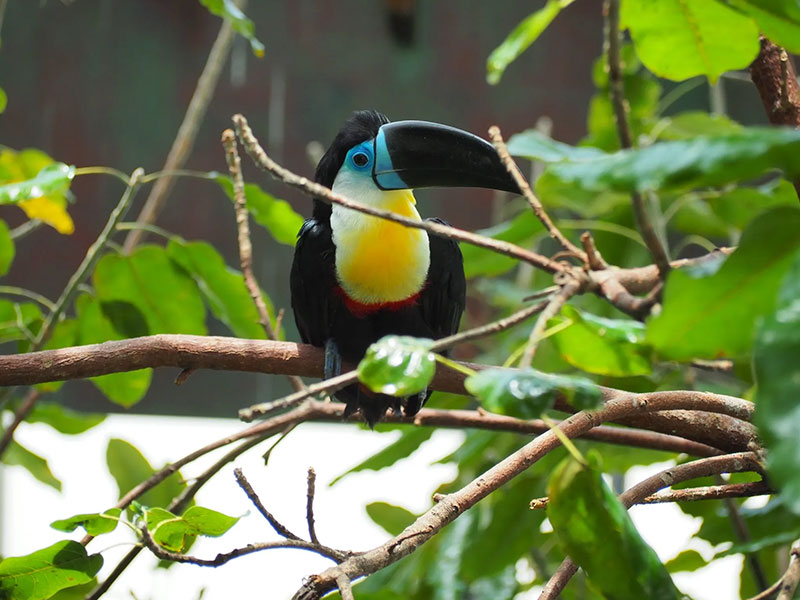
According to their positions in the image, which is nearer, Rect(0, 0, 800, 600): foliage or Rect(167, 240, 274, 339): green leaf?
Rect(0, 0, 800, 600): foliage

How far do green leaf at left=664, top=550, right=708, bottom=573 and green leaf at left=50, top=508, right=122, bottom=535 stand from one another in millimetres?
1058

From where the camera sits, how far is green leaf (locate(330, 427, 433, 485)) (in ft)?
5.44

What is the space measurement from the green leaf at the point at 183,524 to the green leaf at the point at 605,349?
0.47 meters

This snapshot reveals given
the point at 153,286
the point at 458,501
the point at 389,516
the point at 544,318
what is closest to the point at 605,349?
the point at 458,501

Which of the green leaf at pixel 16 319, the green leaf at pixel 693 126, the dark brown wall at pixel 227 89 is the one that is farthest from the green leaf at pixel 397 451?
the dark brown wall at pixel 227 89

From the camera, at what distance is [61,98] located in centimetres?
322

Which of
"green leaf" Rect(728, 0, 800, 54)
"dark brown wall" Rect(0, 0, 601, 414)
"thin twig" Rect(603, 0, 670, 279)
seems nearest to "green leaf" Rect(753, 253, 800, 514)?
"green leaf" Rect(728, 0, 800, 54)

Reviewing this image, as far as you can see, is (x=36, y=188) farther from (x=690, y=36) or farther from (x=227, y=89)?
(x=227, y=89)

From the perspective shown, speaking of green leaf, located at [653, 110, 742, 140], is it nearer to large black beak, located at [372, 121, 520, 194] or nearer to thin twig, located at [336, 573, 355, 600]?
large black beak, located at [372, 121, 520, 194]

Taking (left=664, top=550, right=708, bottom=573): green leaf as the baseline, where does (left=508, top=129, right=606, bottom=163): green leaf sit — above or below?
above

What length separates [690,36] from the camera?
3.56 feet

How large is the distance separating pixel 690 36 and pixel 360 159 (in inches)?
25.0

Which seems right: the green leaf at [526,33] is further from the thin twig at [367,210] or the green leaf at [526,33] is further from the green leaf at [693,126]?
the green leaf at [693,126]

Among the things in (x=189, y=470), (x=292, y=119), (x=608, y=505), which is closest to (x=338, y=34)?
(x=292, y=119)
